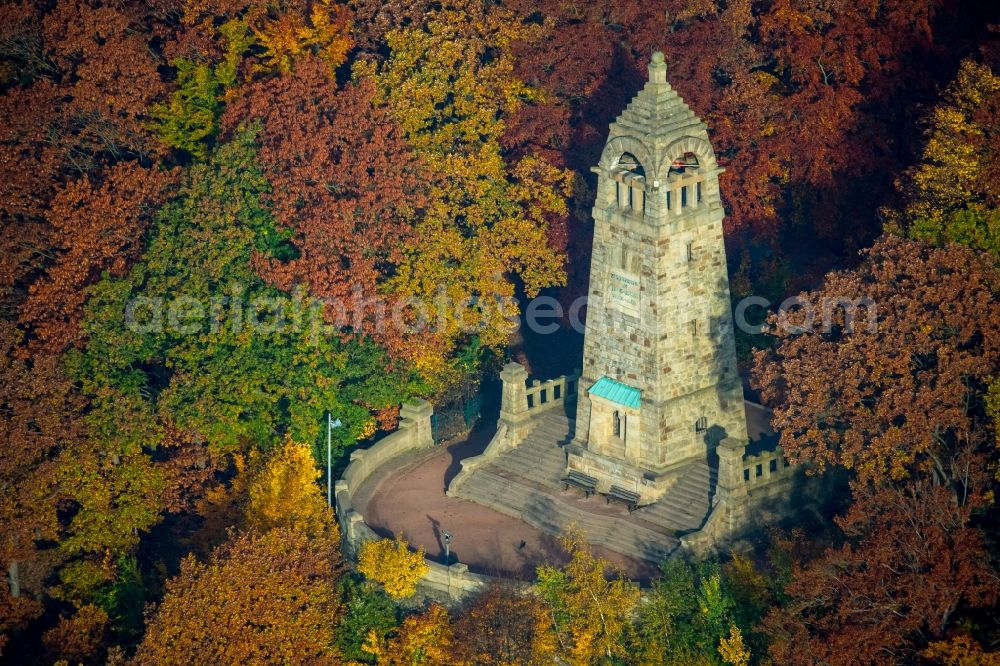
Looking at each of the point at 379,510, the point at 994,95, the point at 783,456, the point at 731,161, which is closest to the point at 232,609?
the point at 379,510

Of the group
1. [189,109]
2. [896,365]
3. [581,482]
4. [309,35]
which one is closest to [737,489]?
[581,482]

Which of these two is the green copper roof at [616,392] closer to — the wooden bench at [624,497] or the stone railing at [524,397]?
the stone railing at [524,397]

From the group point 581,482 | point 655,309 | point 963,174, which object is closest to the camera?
point 655,309

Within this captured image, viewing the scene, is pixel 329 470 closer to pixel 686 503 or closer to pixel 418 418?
pixel 418 418

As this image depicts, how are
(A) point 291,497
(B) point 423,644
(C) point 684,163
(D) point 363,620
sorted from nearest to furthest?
(B) point 423,644 → (C) point 684,163 → (D) point 363,620 → (A) point 291,497

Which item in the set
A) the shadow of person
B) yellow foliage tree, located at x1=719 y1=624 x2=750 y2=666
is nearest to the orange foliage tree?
the shadow of person

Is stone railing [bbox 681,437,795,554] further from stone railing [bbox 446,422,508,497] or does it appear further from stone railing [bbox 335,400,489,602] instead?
stone railing [bbox 446,422,508,497]

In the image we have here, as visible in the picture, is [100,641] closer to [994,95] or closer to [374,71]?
[374,71]
